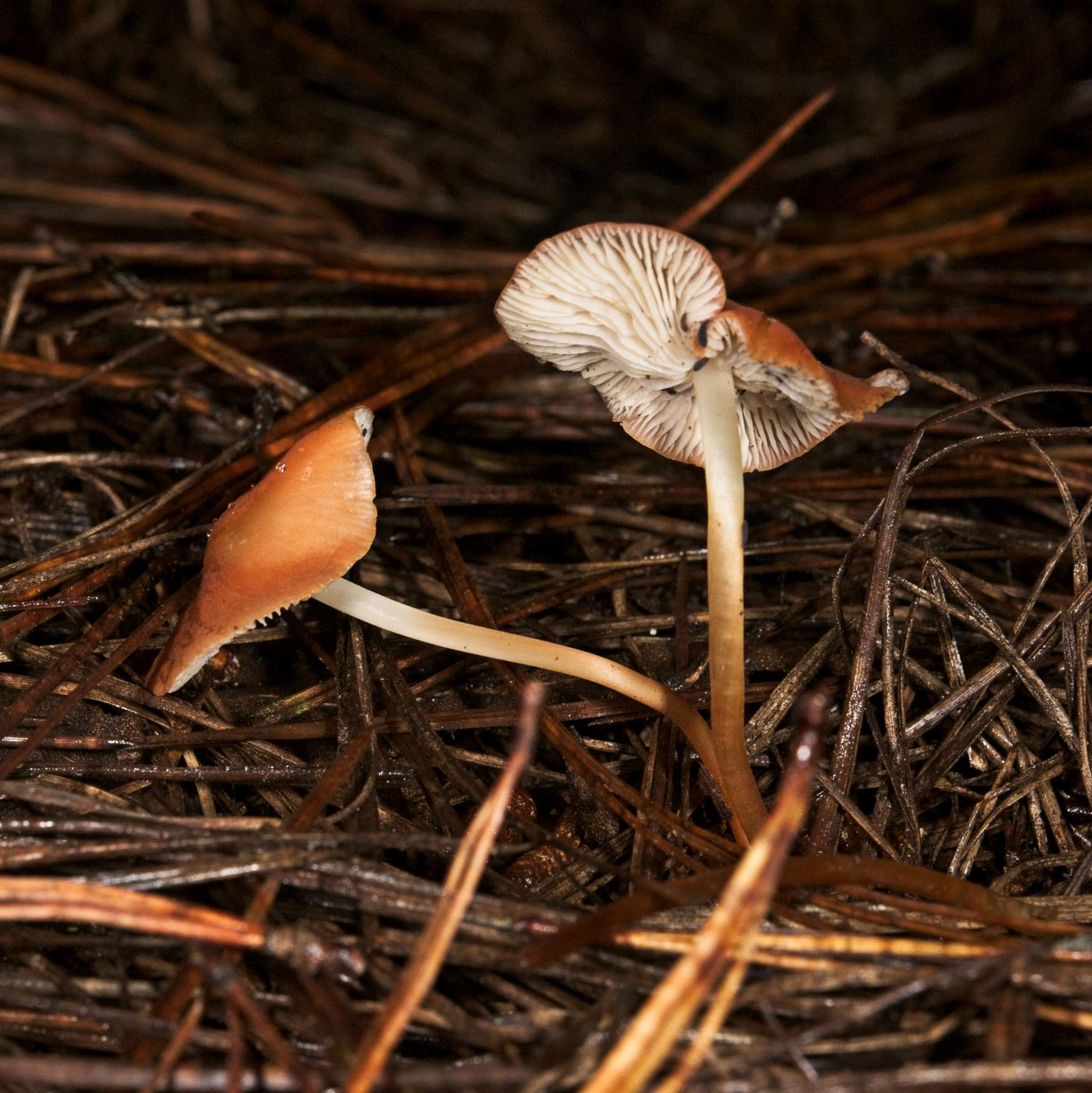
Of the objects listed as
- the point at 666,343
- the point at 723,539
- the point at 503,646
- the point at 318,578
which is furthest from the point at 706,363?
the point at 318,578

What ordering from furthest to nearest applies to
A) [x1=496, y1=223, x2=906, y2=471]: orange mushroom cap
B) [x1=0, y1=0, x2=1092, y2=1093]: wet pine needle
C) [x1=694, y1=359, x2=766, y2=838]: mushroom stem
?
[x1=694, y1=359, x2=766, y2=838]: mushroom stem < [x1=496, y1=223, x2=906, y2=471]: orange mushroom cap < [x1=0, y1=0, x2=1092, y2=1093]: wet pine needle

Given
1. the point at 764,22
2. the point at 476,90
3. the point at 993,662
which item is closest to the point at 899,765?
the point at 993,662

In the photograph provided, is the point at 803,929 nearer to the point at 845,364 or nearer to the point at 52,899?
the point at 52,899

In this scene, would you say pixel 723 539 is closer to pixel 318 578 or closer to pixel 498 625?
pixel 498 625

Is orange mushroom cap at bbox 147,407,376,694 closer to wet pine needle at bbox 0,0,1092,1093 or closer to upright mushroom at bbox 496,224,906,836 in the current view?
wet pine needle at bbox 0,0,1092,1093

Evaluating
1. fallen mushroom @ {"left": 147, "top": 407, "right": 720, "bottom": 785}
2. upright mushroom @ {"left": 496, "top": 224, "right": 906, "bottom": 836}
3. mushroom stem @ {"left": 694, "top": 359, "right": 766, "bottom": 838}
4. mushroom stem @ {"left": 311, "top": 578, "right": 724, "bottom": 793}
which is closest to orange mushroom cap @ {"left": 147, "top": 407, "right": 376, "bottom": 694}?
fallen mushroom @ {"left": 147, "top": 407, "right": 720, "bottom": 785}

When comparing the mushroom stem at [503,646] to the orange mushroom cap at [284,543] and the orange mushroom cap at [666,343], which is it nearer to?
the orange mushroom cap at [284,543]

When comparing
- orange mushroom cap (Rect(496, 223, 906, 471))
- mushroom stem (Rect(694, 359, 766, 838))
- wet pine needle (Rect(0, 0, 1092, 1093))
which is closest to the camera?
wet pine needle (Rect(0, 0, 1092, 1093))
